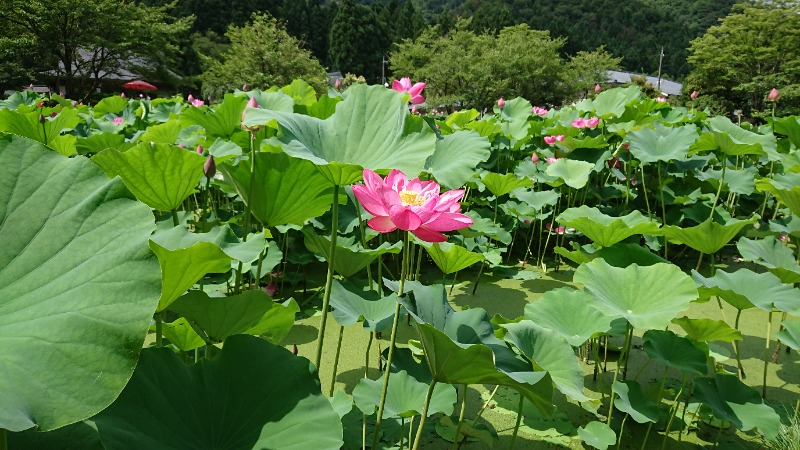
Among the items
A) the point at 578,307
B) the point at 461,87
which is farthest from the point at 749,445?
the point at 461,87

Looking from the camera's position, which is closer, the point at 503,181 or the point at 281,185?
the point at 281,185

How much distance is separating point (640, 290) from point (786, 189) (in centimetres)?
123

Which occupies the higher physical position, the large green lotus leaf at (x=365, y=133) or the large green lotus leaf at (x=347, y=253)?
the large green lotus leaf at (x=365, y=133)

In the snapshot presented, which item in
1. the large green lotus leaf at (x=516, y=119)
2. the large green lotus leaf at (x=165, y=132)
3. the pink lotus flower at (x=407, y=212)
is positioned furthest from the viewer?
the large green lotus leaf at (x=516, y=119)

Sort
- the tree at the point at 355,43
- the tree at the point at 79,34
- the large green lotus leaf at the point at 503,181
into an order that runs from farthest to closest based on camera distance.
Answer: the tree at the point at 355,43 → the tree at the point at 79,34 → the large green lotus leaf at the point at 503,181

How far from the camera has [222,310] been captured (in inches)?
32.9

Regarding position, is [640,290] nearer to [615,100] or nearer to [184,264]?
[184,264]

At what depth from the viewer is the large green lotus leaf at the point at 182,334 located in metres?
0.98

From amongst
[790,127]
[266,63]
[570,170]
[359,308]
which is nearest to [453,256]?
[359,308]

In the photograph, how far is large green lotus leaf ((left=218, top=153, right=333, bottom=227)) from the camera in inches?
46.7

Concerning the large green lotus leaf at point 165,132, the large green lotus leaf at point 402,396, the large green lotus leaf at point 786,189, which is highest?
the large green lotus leaf at point 165,132

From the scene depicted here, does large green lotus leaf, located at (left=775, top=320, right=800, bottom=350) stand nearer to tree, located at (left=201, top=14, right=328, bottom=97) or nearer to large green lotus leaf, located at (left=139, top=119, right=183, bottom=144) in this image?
large green lotus leaf, located at (left=139, top=119, right=183, bottom=144)

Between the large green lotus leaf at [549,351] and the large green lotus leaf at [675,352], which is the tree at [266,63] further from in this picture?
the large green lotus leaf at [549,351]

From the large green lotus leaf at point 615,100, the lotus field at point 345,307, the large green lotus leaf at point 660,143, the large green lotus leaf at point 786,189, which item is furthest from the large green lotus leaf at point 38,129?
the large green lotus leaf at point 615,100
